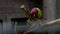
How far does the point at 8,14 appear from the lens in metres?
2.00

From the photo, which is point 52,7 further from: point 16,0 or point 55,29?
point 16,0

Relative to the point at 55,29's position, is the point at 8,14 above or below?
below

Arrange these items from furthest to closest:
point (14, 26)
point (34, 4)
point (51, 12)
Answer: point (34, 4), point (51, 12), point (14, 26)

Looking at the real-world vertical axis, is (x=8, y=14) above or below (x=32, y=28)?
below

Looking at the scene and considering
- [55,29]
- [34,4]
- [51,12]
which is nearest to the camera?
[55,29]

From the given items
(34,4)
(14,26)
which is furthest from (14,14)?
(14,26)

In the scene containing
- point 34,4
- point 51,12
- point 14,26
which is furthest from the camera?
point 34,4

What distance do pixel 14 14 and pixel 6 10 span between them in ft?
0.31

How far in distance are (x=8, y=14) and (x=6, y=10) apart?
54 millimetres

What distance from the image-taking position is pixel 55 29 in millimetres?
689

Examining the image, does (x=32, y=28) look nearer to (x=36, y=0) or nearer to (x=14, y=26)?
(x=14, y=26)

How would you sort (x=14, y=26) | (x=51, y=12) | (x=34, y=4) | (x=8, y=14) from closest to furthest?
(x=14, y=26), (x=51, y=12), (x=34, y=4), (x=8, y=14)

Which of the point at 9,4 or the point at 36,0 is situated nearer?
the point at 36,0

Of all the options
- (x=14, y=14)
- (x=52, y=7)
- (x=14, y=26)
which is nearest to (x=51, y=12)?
(x=52, y=7)
